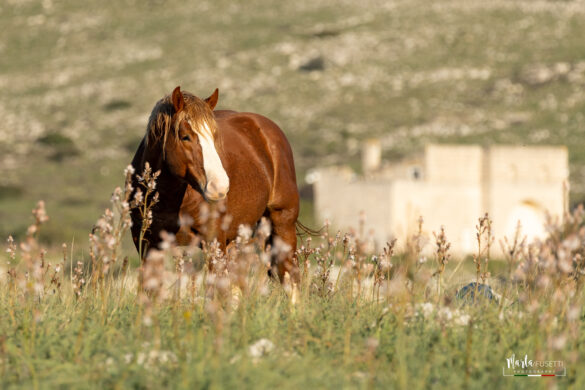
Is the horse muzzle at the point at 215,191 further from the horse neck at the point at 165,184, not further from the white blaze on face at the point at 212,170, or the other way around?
the horse neck at the point at 165,184

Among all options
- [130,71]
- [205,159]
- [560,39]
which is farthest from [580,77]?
[205,159]

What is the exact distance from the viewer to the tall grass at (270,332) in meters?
4.08

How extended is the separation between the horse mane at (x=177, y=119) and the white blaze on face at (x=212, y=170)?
0.15 feet

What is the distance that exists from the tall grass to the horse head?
22.1 inches

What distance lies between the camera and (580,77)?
10025 centimetres

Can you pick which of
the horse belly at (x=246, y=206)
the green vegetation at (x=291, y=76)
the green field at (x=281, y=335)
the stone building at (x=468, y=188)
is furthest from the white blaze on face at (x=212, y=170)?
the green vegetation at (x=291, y=76)

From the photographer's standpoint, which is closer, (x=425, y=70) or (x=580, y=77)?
(x=580, y=77)

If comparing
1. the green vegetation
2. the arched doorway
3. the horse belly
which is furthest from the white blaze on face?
the green vegetation

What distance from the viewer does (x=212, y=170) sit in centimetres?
562

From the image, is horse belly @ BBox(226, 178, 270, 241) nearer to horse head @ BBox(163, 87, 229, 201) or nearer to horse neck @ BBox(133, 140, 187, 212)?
horse neck @ BBox(133, 140, 187, 212)

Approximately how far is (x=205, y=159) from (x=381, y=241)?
149 ft

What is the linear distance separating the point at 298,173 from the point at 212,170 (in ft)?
246

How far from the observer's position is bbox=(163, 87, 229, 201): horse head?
5684mm

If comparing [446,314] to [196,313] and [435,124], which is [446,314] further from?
[435,124]
